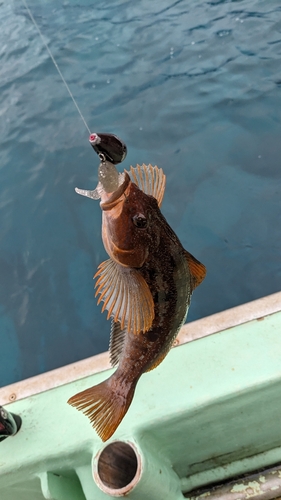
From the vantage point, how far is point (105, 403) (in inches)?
81.9

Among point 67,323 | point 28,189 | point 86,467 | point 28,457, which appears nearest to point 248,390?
point 86,467

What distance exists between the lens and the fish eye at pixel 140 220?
178 centimetres

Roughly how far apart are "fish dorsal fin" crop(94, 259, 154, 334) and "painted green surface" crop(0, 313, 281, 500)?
1260 mm

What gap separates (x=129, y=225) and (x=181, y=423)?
164 cm

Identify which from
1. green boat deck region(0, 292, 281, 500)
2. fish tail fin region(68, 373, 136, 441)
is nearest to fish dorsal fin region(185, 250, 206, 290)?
fish tail fin region(68, 373, 136, 441)

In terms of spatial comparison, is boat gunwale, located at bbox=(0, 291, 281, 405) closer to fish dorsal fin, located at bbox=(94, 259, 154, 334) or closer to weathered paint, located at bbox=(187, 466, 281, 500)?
weathered paint, located at bbox=(187, 466, 281, 500)

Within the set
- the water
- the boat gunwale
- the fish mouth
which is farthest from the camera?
the water

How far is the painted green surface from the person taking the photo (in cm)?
278

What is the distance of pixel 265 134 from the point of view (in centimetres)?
590

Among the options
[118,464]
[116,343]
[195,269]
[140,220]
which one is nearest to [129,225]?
[140,220]

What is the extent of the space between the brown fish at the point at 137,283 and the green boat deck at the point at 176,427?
0.78 metres

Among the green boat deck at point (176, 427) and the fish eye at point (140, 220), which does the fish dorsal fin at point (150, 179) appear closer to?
the fish eye at point (140, 220)

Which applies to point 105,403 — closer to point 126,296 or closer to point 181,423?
point 126,296

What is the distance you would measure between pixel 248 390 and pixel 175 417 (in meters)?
0.50
